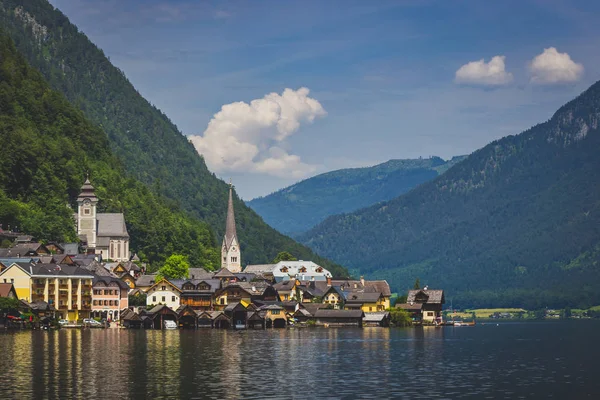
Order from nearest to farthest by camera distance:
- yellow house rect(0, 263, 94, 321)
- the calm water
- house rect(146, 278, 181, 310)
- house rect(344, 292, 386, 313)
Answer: the calm water → yellow house rect(0, 263, 94, 321) → house rect(146, 278, 181, 310) → house rect(344, 292, 386, 313)

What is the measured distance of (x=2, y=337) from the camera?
381 ft

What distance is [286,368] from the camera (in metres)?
85.6

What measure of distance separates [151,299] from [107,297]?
8965 mm

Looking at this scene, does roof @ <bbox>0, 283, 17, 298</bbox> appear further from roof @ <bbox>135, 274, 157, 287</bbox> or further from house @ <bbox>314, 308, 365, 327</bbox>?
house @ <bbox>314, 308, 365, 327</bbox>

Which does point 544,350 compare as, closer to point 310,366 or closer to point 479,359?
point 479,359

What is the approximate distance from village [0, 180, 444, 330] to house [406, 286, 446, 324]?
18 centimetres

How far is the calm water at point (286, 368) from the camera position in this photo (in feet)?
229

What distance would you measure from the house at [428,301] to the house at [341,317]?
1989 centimetres

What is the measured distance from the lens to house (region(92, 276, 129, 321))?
165125 mm

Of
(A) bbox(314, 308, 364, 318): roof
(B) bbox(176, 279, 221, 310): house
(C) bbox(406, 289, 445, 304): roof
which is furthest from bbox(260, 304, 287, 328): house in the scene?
(C) bbox(406, 289, 445, 304): roof

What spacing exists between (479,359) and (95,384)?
39.8 metres

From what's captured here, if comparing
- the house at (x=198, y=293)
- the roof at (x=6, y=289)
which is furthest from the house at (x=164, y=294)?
the roof at (x=6, y=289)

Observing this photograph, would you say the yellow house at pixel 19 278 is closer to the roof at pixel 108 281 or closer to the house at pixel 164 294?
the roof at pixel 108 281

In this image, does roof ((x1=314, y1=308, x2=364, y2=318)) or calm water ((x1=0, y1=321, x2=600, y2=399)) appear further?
roof ((x1=314, y1=308, x2=364, y2=318))
